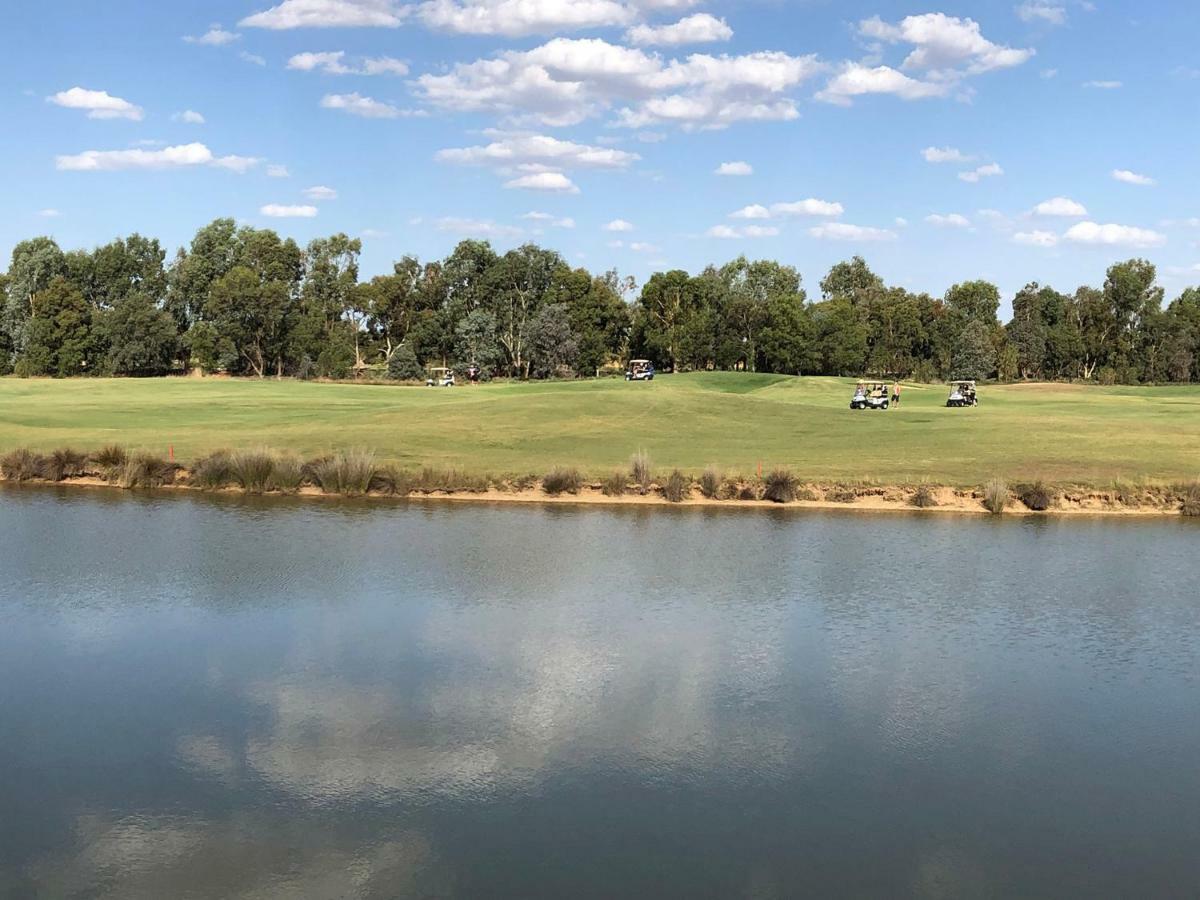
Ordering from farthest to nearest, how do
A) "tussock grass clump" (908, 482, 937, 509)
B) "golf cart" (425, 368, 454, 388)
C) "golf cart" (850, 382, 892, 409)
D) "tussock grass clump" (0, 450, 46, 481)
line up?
"golf cart" (425, 368, 454, 388), "golf cart" (850, 382, 892, 409), "tussock grass clump" (0, 450, 46, 481), "tussock grass clump" (908, 482, 937, 509)

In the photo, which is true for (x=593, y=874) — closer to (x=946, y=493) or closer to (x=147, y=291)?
(x=946, y=493)

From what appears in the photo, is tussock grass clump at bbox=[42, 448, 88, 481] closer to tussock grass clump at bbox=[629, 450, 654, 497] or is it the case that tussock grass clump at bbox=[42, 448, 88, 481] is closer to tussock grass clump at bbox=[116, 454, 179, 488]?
tussock grass clump at bbox=[116, 454, 179, 488]

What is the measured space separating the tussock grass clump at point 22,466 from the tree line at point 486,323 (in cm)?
9271

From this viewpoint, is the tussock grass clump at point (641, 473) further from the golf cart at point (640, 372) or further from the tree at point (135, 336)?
the tree at point (135, 336)

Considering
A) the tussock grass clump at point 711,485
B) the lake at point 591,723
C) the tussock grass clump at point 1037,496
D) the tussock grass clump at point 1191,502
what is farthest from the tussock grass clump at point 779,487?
the tussock grass clump at point 1191,502

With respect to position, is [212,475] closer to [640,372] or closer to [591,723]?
[591,723]

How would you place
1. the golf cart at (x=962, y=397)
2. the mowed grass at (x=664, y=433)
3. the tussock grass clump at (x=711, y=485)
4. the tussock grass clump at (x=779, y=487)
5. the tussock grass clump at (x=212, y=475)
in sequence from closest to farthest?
1. the tussock grass clump at (x=779, y=487)
2. the tussock grass clump at (x=711, y=485)
3. the tussock grass clump at (x=212, y=475)
4. the mowed grass at (x=664, y=433)
5. the golf cart at (x=962, y=397)

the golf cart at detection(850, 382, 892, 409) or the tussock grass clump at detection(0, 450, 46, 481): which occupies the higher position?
the golf cart at detection(850, 382, 892, 409)

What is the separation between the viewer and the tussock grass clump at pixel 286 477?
4562 cm

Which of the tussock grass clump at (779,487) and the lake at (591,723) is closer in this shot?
the lake at (591,723)

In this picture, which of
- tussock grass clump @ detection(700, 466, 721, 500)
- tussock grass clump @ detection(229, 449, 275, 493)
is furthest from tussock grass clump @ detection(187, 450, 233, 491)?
tussock grass clump @ detection(700, 466, 721, 500)

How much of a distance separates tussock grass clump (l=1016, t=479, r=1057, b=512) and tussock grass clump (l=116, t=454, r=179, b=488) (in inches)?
1409

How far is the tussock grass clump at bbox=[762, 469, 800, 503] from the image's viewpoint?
44.0 meters

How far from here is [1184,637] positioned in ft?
81.1
